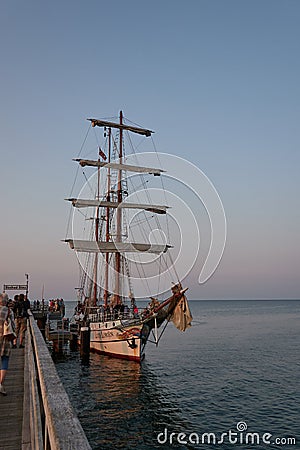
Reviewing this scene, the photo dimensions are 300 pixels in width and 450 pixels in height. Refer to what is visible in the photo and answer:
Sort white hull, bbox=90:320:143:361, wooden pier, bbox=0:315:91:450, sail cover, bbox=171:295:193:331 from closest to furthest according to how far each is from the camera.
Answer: wooden pier, bbox=0:315:91:450 < sail cover, bbox=171:295:193:331 < white hull, bbox=90:320:143:361

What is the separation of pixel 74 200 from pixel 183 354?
18.6 metres

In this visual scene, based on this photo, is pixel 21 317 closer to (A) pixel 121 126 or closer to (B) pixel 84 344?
(B) pixel 84 344

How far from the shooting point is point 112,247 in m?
40.0

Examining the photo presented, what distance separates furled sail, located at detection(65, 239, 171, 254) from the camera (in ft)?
130

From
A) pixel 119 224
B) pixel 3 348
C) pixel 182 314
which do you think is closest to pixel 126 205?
pixel 119 224

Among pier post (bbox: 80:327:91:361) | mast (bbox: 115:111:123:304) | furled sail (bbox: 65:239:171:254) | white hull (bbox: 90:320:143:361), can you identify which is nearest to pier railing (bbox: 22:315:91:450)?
white hull (bbox: 90:320:143:361)

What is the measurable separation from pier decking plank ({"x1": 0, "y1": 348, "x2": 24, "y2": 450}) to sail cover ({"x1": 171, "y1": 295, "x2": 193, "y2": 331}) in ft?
61.1

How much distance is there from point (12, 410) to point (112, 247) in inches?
1305

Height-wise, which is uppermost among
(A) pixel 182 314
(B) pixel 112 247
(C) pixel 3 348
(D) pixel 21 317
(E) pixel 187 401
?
(B) pixel 112 247

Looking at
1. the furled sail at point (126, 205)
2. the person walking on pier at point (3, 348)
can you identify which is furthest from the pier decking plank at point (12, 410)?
the furled sail at point (126, 205)

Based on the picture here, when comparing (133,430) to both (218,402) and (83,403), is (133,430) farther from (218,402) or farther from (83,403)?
(218,402)

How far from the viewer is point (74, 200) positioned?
1674 inches

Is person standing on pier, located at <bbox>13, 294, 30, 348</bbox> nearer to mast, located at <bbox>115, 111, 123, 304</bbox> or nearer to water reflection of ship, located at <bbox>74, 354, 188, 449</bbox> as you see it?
water reflection of ship, located at <bbox>74, 354, 188, 449</bbox>

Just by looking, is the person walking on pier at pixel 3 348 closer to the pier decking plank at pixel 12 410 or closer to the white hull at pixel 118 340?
the pier decking plank at pixel 12 410
